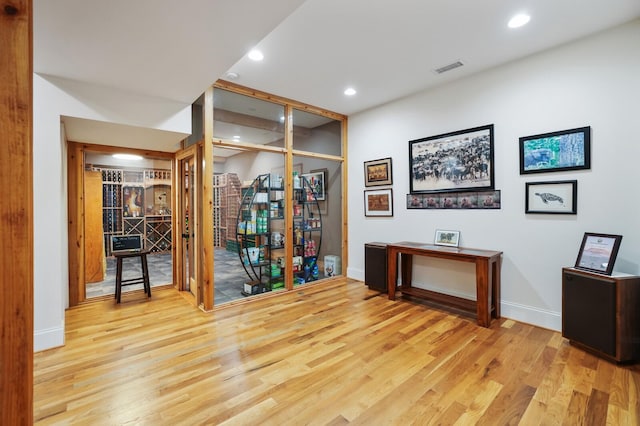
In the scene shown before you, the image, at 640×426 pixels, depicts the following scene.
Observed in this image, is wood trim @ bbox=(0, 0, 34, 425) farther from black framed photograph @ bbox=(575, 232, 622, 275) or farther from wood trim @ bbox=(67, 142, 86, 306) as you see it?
black framed photograph @ bbox=(575, 232, 622, 275)

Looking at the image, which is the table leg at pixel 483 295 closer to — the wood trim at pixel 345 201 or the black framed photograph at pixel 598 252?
the black framed photograph at pixel 598 252

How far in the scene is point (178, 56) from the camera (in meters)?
2.28

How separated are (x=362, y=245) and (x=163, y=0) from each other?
4012mm

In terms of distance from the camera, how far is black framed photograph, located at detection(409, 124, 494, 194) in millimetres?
3436

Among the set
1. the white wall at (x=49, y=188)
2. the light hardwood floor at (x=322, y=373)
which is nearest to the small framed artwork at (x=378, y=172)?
the light hardwood floor at (x=322, y=373)

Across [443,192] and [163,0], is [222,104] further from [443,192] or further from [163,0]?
[443,192]

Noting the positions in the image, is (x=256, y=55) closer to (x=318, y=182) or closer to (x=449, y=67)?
(x=449, y=67)

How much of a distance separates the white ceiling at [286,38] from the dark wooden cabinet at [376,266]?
89.4 inches

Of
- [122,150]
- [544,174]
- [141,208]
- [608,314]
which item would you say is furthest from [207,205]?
[141,208]

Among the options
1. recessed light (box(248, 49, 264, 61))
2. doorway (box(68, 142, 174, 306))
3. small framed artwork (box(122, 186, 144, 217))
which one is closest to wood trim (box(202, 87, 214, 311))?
recessed light (box(248, 49, 264, 61))

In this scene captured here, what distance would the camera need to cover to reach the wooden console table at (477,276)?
304 cm

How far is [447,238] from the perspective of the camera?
12.3 feet

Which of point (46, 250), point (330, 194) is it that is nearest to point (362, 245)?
point (330, 194)

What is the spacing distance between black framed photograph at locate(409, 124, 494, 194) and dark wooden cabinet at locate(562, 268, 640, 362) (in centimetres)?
137
